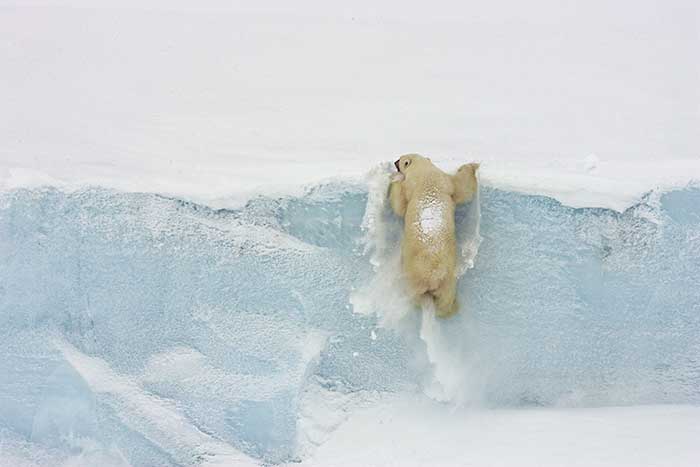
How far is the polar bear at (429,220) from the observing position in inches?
119

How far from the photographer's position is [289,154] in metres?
3.34

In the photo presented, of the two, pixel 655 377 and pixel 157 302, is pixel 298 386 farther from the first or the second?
pixel 655 377

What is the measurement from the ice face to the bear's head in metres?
0.15

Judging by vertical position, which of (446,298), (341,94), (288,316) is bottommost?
(288,316)

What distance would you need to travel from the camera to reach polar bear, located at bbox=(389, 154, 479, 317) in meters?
3.03

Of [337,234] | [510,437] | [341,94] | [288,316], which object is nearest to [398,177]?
[337,234]

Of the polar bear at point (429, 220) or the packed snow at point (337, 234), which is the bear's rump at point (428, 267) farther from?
the packed snow at point (337, 234)

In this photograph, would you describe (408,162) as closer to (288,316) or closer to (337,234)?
(337,234)

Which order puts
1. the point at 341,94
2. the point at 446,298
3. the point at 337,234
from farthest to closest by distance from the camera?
the point at 341,94 < the point at 337,234 < the point at 446,298

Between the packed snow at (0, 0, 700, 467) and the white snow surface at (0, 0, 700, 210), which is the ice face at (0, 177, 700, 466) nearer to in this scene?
the packed snow at (0, 0, 700, 467)

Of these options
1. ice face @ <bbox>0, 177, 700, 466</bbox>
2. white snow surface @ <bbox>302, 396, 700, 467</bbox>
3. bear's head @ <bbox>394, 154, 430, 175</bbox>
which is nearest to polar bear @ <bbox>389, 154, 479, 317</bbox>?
bear's head @ <bbox>394, 154, 430, 175</bbox>

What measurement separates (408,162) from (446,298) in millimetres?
718

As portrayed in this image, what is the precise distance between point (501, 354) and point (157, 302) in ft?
6.23

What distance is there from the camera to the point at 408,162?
3.17 m
